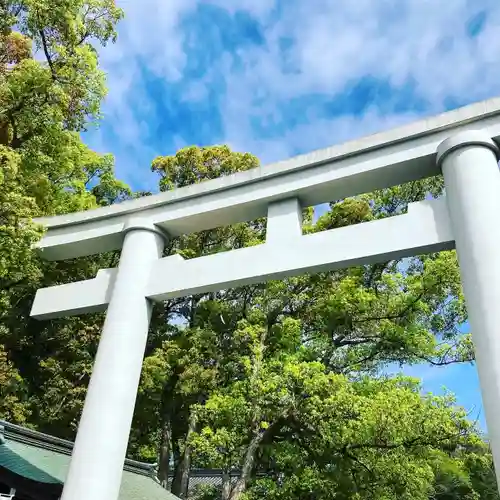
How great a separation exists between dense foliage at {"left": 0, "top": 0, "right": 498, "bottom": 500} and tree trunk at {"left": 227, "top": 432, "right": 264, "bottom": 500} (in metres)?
0.04

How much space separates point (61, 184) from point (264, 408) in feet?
22.1

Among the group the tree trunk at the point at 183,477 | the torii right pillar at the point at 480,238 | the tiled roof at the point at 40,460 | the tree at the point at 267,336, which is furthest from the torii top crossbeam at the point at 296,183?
the tree trunk at the point at 183,477

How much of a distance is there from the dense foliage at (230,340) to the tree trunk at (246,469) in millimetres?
38

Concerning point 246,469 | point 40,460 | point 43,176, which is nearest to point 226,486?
point 246,469

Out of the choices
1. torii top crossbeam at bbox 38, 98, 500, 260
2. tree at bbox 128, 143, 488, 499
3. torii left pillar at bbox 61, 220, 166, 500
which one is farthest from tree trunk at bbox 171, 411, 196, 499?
torii left pillar at bbox 61, 220, 166, 500

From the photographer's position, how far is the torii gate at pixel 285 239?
3438 millimetres

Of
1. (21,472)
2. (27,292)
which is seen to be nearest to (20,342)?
(27,292)

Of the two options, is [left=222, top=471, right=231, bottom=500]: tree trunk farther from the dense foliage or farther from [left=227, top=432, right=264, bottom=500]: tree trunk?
[left=227, top=432, right=264, bottom=500]: tree trunk

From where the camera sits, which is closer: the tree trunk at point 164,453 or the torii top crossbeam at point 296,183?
the torii top crossbeam at point 296,183

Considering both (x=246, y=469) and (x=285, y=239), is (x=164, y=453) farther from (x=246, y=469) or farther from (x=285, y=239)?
(x=285, y=239)

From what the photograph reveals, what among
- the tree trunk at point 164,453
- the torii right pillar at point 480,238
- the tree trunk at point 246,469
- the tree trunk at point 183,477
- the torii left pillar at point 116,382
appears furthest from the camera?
the tree trunk at point 164,453

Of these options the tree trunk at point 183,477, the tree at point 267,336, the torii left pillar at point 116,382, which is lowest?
the torii left pillar at point 116,382

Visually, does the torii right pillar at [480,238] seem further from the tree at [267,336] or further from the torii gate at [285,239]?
the tree at [267,336]

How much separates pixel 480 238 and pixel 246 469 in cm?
871
